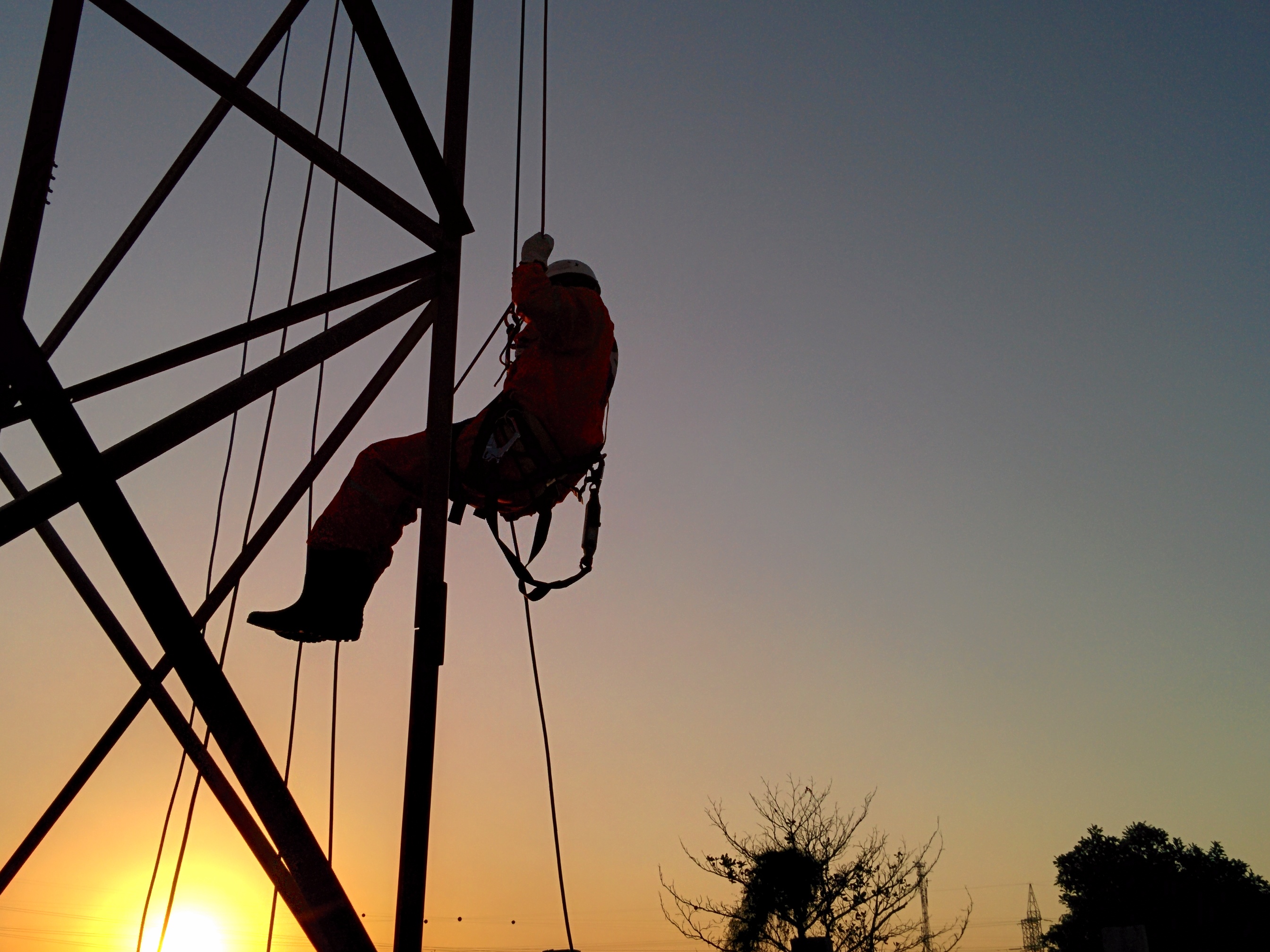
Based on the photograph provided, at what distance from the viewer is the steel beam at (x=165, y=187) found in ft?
13.7

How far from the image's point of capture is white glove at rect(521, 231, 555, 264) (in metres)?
4.20

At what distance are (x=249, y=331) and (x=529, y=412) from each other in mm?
1309

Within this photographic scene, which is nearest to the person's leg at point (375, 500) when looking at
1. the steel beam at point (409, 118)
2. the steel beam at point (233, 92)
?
the steel beam at point (409, 118)

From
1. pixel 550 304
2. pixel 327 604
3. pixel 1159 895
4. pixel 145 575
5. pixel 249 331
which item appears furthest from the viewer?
pixel 1159 895

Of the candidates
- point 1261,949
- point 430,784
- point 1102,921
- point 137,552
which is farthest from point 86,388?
point 1102,921

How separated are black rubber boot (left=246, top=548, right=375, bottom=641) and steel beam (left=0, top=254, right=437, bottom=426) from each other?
1.02 metres

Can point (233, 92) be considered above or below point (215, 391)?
above

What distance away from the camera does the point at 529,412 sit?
13.7 ft

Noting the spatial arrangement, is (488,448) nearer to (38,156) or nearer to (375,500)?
(375,500)

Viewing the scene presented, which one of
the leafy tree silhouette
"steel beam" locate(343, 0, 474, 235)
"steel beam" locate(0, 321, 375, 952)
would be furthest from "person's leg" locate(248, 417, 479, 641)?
the leafy tree silhouette

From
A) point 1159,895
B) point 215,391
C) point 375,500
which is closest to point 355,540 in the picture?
point 375,500

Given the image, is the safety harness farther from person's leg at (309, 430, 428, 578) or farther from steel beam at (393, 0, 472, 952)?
steel beam at (393, 0, 472, 952)

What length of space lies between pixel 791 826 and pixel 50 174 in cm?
2302

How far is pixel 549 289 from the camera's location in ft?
13.3
